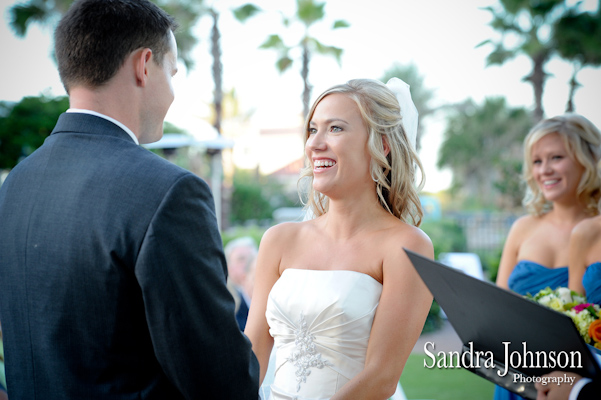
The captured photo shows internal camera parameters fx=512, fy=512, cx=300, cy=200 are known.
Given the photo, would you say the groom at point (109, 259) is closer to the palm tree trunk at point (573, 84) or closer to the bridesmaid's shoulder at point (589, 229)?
the bridesmaid's shoulder at point (589, 229)

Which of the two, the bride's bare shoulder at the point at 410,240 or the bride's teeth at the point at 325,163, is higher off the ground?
the bride's teeth at the point at 325,163

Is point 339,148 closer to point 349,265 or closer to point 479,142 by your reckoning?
point 349,265

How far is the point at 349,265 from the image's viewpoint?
7.80 feet

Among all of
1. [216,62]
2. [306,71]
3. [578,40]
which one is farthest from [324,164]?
[216,62]

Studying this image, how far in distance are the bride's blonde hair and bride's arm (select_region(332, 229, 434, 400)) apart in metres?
0.44

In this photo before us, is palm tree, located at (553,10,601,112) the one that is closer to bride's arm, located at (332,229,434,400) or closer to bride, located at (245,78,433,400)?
bride, located at (245,78,433,400)

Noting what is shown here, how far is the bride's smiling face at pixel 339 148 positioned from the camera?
94.8 inches

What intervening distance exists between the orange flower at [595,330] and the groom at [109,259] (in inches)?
63.6

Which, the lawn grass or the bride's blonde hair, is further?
the lawn grass

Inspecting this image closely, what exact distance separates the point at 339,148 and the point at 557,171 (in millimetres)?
2099

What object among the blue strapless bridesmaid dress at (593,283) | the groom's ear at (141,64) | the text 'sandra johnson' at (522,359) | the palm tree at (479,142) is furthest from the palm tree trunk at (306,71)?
the palm tree at (479,142)

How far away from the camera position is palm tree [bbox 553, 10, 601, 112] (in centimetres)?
1488

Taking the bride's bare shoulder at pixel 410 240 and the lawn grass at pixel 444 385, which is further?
the lawn grass at pixel 444 385

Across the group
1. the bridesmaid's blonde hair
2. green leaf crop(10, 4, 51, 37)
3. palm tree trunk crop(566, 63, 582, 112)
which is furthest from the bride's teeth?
palm tree trunk crop(566, 63, 582, 112)
